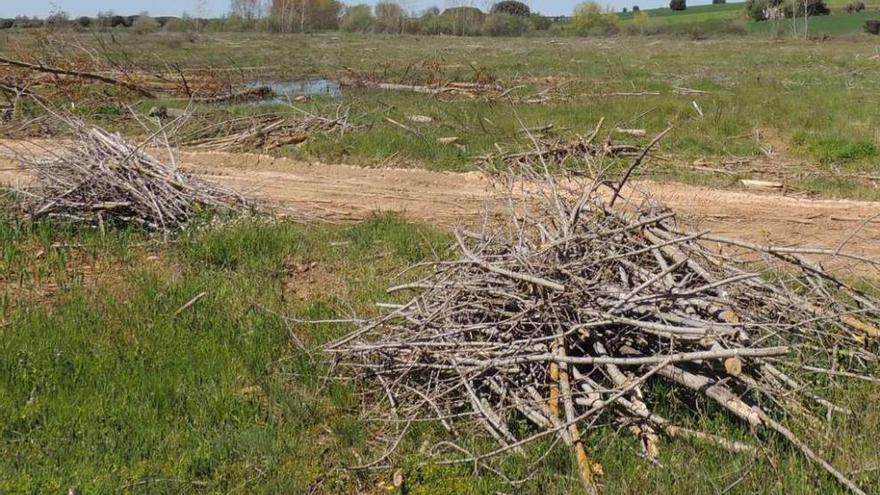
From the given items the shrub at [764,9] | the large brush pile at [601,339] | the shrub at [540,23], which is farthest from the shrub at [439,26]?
the large brush pile at [601,339]

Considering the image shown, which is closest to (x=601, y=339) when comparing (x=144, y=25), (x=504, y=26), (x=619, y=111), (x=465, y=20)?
(x=619, y=111)

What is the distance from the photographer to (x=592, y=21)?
86625 millimetres

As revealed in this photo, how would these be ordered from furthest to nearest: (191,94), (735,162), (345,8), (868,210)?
(345,8) → (191,94) → (735,162) → (868,210)

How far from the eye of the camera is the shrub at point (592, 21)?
74856mm

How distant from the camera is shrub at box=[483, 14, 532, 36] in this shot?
224 ft

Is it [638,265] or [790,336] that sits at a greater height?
[638,265]

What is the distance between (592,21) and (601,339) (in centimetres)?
8650

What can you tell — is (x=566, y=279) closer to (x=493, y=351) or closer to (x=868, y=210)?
(x=493, y=351)

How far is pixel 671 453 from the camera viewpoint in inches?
173

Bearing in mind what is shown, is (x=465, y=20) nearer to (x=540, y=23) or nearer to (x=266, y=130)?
(x=540, y=23)

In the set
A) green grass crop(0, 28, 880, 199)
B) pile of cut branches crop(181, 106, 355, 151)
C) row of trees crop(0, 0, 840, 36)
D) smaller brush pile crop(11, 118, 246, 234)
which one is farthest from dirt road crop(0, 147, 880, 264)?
row of trees crop(0, 0, 840, 36)

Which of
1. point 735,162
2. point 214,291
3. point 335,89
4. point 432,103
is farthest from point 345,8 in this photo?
point 214,291

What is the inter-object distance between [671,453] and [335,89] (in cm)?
2110

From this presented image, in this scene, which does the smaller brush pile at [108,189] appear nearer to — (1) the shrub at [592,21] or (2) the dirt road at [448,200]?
(2) the dirt road at [448,200]
